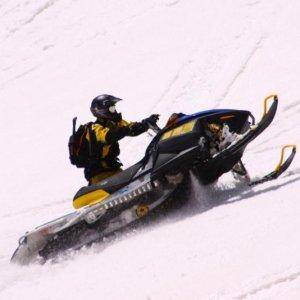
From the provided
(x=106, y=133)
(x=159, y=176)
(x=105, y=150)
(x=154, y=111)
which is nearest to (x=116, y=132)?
(x=106, y=133)

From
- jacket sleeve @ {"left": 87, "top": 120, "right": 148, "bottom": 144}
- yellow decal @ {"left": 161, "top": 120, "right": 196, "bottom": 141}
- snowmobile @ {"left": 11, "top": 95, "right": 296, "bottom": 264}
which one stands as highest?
jacket sleeve @ {"left": 87, "top": 120, "right": 148, "bottom": 144}

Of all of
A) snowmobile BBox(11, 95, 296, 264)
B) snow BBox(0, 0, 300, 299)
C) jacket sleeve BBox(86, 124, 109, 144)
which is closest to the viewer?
snow BBox(0, 0, 300, 299)

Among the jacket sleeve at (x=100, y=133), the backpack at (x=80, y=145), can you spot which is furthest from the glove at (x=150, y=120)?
the backpack at (x=80, y=145)

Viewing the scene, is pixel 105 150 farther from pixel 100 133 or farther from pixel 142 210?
pixel 142 210

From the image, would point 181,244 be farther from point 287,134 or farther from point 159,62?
point 159,62

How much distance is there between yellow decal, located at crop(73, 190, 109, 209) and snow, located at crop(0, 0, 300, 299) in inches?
17.3

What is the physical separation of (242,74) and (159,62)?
2.23 meters

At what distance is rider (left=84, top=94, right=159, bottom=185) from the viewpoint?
639cm

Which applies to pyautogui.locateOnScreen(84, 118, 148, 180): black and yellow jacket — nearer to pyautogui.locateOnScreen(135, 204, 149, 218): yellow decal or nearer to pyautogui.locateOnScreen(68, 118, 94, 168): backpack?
pyautogui.locateOnScreen(68, 118, 94, 168): backpack

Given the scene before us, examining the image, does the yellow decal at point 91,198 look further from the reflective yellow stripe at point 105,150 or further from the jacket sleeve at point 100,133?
the jacket sleeve at point 100,133

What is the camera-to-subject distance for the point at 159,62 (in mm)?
12859

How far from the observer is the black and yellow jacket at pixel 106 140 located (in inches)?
251

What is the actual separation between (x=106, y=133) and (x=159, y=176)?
67cm

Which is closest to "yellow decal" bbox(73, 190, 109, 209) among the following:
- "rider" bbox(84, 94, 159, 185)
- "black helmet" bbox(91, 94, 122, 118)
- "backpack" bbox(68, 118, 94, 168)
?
"rider" bbox(84, 94, 159, 185)
